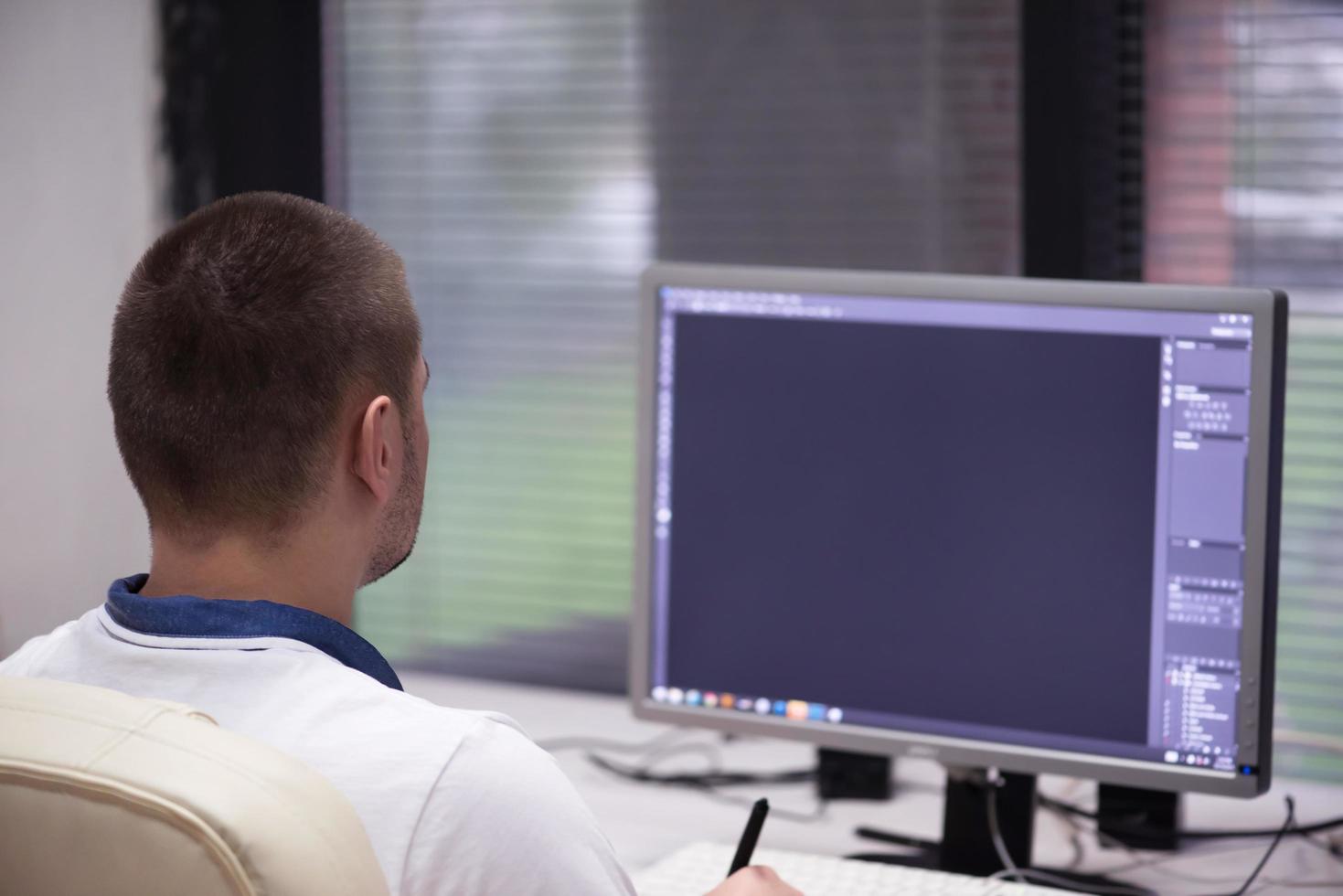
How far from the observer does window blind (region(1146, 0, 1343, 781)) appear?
1.87m

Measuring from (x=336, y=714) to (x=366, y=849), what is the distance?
0.48 ft

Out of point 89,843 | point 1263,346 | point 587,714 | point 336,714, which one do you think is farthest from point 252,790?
point 587,714

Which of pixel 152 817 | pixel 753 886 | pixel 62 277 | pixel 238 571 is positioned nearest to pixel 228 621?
pixel 238 571

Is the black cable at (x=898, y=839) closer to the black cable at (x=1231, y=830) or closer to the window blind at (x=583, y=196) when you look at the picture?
the black cable at (x=1231, y=830)

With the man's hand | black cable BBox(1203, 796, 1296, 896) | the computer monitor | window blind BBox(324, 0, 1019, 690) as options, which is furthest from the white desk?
window blind BBox(324, 0, 1019, 690)

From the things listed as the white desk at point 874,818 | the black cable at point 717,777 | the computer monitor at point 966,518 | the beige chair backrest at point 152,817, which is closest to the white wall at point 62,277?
the white desk at point 874,818

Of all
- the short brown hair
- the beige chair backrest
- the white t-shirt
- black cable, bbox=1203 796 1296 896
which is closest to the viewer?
the beige chair backrest

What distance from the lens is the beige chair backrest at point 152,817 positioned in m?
0.65

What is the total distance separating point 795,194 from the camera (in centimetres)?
217

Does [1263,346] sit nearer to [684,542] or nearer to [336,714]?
[684,542]

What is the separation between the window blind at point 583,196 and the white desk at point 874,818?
517mm

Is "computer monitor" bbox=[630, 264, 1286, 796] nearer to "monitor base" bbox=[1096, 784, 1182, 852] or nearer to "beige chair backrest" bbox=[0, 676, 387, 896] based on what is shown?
"monitor base" bbox=[1096, 784, 1182, 852]

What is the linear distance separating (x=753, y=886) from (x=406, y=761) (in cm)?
34

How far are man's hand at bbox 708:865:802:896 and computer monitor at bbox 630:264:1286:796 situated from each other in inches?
12.3
